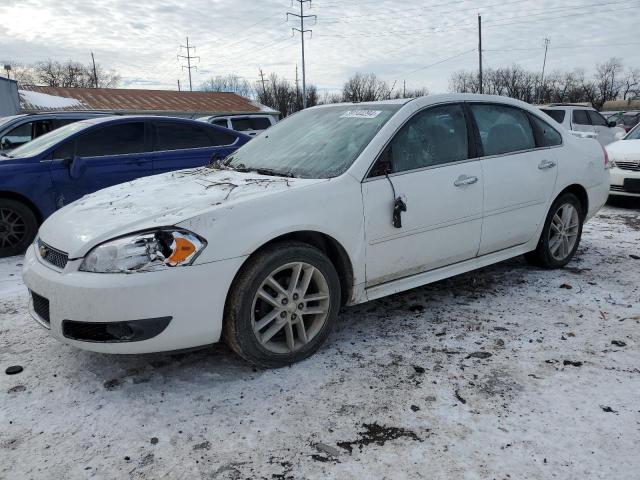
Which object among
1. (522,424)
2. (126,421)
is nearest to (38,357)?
(126,421)

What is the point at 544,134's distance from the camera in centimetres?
436

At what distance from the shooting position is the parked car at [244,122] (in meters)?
14.1

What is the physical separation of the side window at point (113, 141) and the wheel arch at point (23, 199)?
752 millimetres

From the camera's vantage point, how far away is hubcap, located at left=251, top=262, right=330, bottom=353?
2824 millimetres

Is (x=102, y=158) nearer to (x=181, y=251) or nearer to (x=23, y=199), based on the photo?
(x=23, y=199)

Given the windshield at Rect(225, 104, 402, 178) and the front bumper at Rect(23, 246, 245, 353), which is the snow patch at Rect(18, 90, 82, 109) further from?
the front bumper at Rect(23, 246, 245, 353)

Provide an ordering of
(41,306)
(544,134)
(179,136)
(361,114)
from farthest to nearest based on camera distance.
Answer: (179,136) → (544,134) → (361,114) → (41,306)

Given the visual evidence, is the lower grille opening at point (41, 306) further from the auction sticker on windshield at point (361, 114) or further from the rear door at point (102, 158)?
the rear door at point (102, 158)

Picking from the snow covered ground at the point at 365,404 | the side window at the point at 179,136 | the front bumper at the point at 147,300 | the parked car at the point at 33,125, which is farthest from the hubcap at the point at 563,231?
the parked car at the point at 33,125

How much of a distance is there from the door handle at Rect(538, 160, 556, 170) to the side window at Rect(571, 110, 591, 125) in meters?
10.6

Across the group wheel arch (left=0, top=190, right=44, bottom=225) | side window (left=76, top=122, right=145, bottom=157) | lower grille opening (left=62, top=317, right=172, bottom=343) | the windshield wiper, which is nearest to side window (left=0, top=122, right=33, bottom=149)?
side window (left=76, top=122, right=145, bottom=157)

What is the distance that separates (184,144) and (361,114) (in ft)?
11.4

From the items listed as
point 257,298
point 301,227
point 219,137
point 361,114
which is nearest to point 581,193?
point 361,114

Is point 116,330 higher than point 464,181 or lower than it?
lower
